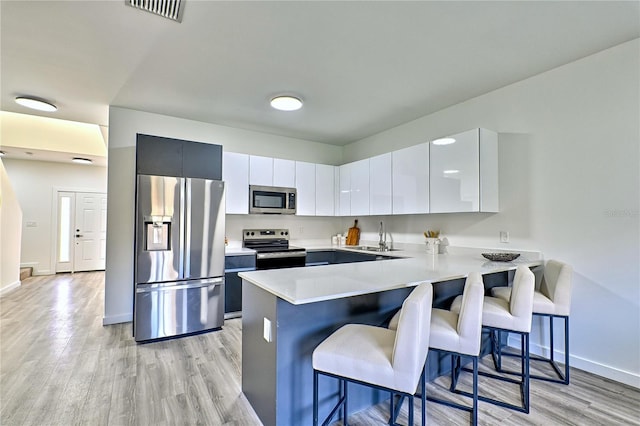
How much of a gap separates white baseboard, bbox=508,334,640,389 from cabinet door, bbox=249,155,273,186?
138 inches

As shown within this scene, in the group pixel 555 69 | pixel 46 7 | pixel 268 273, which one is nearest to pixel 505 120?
pixel 555 69

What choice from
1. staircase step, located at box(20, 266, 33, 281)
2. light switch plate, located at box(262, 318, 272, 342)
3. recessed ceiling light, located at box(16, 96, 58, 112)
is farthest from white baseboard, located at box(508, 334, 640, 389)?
staircase step, located at box(20, 266, 33, 281)

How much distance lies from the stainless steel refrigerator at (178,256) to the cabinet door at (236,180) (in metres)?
0.49

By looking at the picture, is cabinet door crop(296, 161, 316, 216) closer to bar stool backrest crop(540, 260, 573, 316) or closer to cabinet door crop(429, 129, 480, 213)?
cabinet door crop(429, 129, 480, 213)

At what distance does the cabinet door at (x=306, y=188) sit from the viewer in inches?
179

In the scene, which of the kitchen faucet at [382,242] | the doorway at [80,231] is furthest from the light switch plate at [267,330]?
the doorway at [80,231]

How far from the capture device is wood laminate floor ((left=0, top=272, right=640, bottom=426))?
1885 mm

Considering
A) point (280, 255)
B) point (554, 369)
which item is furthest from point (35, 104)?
point (554, 369)

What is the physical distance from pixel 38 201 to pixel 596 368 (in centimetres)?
946

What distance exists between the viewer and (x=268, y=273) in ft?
6.75

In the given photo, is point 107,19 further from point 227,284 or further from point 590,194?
point 590,194

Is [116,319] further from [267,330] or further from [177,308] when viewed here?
[267,330]

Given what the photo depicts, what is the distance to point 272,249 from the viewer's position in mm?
4039

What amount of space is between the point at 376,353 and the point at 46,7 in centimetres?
288
